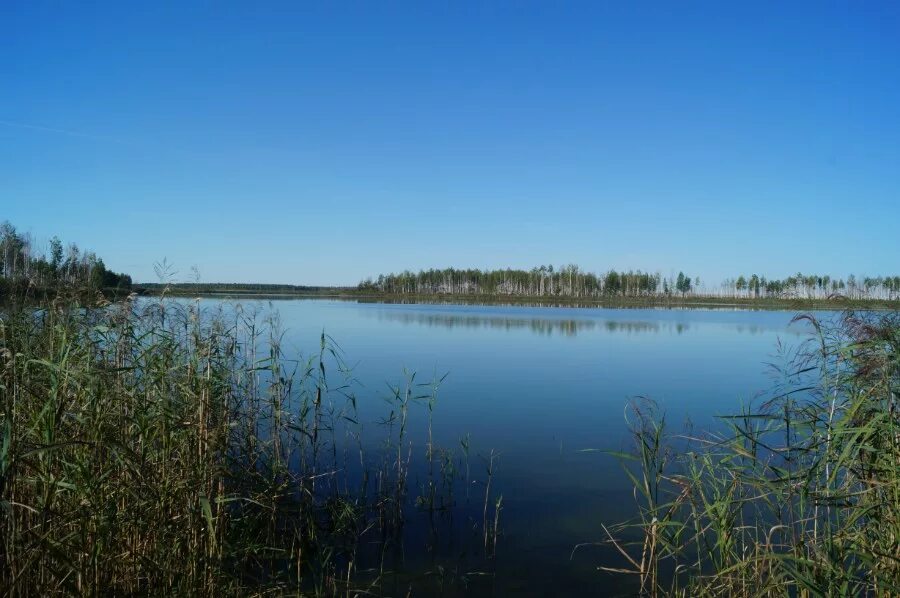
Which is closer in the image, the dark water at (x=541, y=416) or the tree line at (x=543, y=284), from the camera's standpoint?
the dark water at (x=541, y=416)

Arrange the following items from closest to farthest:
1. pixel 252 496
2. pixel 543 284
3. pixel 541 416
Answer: pixel 252 496 → pixel 541 416 → pixel 543 284

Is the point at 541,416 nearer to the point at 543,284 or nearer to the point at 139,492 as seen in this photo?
the point at 139,492

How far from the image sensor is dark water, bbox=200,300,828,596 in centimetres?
566

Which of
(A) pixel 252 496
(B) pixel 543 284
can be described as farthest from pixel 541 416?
(B) pixel 543 284

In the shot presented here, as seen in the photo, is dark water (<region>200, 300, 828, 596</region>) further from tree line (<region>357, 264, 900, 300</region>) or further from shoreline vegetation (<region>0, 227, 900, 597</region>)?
tree line (<region>357, 264, 900, 300</region>)

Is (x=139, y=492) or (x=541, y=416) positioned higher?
(x=139, y=492)

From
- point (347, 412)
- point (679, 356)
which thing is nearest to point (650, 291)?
point (679, 356)

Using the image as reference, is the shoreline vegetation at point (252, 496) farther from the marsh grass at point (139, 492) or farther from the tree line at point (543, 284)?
the tree line at point (543, 284)

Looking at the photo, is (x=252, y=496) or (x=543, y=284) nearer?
(x=252, y=496)

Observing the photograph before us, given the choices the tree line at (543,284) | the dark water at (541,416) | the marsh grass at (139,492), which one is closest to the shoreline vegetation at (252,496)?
the marsh grass at (139,492)

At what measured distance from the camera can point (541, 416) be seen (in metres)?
11.9

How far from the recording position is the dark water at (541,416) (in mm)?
5664

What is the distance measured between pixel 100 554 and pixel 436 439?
677 centimetres

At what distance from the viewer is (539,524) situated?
21.7 feet
